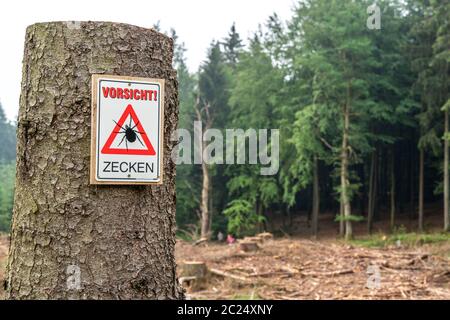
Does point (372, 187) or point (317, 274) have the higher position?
point (372, 187)

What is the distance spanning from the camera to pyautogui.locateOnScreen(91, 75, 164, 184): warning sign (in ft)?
7.22

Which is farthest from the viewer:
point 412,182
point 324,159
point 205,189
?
point 205,189

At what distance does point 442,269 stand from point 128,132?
472 inches

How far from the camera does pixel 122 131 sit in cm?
221

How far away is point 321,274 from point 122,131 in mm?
10946

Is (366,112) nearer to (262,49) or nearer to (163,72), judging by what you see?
(262,49)

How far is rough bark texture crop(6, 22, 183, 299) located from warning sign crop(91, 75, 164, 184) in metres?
0.04

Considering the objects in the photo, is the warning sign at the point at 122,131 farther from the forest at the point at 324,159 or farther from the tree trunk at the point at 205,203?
the tree trunk at the point at 205,203

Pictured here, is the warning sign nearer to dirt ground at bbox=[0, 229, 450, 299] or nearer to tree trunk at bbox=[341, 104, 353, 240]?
dirt ground at bbox=[0, 229, 450, 299]

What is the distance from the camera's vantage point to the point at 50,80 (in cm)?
224

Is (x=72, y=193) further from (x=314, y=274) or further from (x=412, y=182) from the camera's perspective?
(x=412, y=182)
